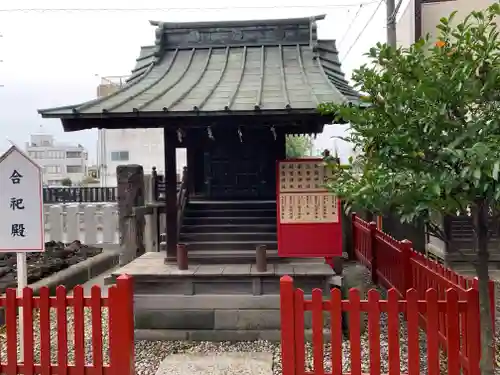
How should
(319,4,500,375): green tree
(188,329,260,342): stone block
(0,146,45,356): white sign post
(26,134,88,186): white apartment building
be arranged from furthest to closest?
1. (26,134,88,186): white apartment building
2. (188,329,260,342): stone block
3. (0,146,45,356): white sign post
4. (319,4,500,375): green tree

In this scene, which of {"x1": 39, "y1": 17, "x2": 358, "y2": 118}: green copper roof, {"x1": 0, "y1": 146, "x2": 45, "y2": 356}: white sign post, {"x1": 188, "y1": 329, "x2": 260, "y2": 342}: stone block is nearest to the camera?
{"x1": 0, "y1": 146, "x2": 45, "y2": 356}: white sign post

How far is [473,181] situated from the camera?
3105mm

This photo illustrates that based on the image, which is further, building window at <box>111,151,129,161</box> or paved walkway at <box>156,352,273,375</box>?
building window at <box>111,151,129,161</box>

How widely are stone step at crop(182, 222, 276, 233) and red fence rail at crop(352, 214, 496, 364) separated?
2.10 metres

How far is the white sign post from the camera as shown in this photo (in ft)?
17.3

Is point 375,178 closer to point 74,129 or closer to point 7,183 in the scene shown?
point 7,183

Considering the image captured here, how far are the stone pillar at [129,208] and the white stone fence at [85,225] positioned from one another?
21.1ft

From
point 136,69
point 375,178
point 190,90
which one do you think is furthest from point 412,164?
point 136,69

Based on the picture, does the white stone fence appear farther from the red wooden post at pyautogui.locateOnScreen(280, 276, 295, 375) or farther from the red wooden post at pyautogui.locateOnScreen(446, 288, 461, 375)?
the red wooden post at pyautogui.locateOnScreen(446, 288, 461, 375)

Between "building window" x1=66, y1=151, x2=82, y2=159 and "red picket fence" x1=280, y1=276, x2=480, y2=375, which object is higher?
"building window" x1=66, y1=151, x2=82, y2=159

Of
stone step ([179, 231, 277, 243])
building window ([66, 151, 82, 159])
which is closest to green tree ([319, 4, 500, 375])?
stone step ([179, 231, 277, 243])

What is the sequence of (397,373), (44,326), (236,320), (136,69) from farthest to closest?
(136,69), (236,320), (44,326), (397,373)

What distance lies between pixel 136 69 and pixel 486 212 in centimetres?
710

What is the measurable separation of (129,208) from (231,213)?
72.4 inches
